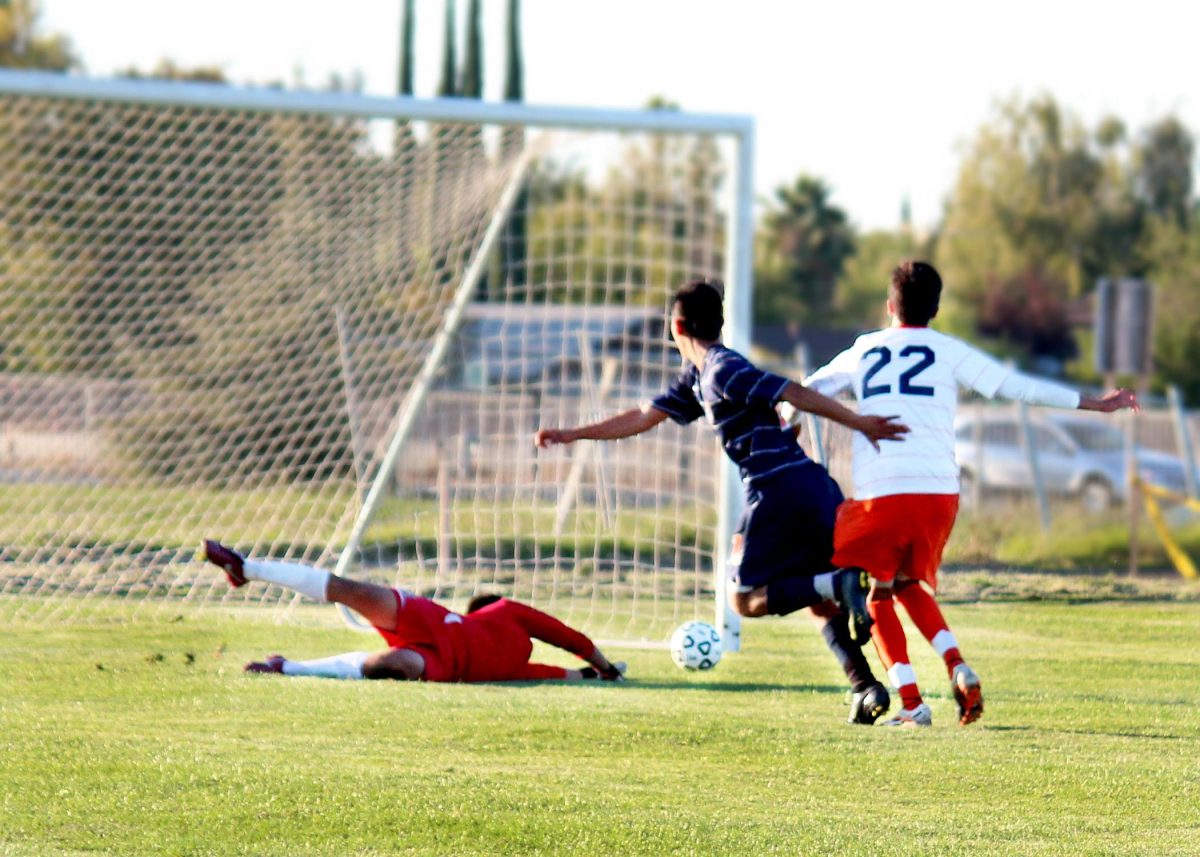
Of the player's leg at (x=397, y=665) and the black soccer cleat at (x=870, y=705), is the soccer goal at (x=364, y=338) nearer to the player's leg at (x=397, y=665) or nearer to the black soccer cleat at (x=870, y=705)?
the player's leg at (x=397, y=665)

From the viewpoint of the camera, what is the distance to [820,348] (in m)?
59.8

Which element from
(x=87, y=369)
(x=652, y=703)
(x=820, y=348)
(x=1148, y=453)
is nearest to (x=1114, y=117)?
(x=820, y=348)

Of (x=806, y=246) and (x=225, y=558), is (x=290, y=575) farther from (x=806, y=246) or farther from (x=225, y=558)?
(x=806, y=246)

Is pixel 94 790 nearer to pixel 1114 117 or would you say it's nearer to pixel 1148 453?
pixel 1148 453

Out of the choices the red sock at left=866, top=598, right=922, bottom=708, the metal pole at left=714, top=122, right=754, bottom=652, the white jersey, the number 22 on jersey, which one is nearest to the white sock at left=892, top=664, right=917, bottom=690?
the red sock at left=866, top=598, right=922, bottom=708

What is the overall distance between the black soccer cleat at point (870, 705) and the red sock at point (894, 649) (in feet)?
0.21

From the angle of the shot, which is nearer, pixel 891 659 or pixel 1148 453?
pixel 891 659

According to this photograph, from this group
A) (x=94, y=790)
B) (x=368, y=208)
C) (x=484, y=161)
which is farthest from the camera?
(x=368, y=208)

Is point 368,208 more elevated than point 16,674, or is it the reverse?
point 368,208

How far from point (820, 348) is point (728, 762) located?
54.7m

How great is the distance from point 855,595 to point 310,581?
2.16m

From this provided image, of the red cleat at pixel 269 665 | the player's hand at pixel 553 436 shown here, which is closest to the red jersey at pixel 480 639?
the red cleat at pixel 269 665

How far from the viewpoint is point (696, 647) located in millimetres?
7992

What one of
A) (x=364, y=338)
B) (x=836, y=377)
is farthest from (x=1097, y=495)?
(x=836, y=377)
